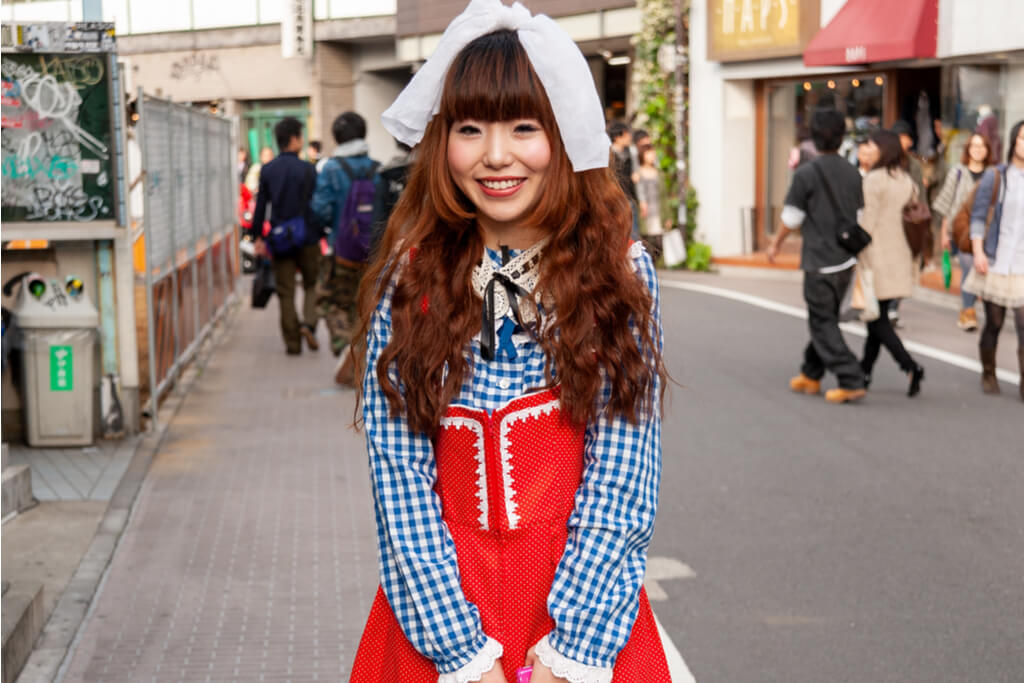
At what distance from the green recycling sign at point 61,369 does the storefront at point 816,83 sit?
1051 centimetres

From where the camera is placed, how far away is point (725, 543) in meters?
6.05

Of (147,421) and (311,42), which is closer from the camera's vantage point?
(147,421)

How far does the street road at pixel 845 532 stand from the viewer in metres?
4.75

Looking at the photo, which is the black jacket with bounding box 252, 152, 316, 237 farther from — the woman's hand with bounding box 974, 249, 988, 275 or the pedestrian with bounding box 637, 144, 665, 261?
the pedestrian with bounding box 637, 144, 665, 261

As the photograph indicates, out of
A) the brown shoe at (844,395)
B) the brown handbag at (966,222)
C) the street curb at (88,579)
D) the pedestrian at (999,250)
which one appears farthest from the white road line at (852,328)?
the street curb at (88,579)

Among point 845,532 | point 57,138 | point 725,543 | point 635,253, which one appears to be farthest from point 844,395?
point 635,253

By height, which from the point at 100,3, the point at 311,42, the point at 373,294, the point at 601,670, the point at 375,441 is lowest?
the point at 601,670

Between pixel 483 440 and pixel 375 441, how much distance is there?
7.1 inches

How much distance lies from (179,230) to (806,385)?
4.63 metres

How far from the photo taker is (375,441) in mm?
2357

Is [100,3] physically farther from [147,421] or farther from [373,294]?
[373,294]

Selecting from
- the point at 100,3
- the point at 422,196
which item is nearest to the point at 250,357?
the point at 100,3

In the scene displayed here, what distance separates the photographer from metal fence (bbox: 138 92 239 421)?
347 inches

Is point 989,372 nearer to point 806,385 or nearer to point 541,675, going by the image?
point 806,385
